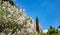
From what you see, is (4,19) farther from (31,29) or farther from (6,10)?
(31,29)

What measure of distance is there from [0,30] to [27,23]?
1.42 meters

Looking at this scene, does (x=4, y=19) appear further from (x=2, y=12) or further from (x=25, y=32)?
(x=25, y=32)

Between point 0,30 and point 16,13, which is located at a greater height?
point 16,13

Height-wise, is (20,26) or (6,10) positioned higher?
(6,10)

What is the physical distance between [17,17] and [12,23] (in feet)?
1.95

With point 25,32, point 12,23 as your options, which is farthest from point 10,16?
point 25,32

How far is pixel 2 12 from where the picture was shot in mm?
9250

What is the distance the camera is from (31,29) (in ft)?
33.2

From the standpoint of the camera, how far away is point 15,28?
9.13m

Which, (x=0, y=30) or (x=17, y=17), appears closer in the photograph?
(x=0, y=30)

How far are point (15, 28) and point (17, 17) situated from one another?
2.37 ft

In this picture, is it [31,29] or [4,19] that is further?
[31,29]

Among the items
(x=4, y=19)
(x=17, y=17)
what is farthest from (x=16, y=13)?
(x=4, y=19)

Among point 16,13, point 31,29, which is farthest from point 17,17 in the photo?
point 31,29
